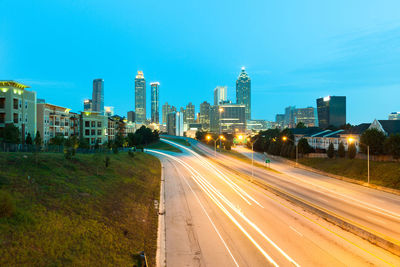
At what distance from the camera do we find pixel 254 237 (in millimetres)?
18328

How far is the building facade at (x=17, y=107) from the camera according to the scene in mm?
57562

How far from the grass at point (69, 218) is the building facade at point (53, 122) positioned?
53384 mm

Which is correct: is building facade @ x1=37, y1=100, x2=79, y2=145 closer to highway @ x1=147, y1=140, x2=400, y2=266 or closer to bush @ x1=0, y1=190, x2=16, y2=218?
highway @ x1=147, y1=140, x2=400, y2=266

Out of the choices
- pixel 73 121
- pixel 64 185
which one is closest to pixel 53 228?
pixel 64 185

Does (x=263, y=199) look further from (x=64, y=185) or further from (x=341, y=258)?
(x=64, y=185)

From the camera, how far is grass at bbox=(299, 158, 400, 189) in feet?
136

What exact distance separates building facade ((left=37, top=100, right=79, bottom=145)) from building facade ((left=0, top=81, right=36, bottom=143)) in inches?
236

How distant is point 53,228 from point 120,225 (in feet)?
15.6

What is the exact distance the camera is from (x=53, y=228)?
14.2 m

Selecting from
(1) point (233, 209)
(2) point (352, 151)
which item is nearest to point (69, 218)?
(1) point (233, 209)

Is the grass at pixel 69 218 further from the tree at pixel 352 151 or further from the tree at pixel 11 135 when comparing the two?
the tree at pixel 352 151

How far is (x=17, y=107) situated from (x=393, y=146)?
8853cm

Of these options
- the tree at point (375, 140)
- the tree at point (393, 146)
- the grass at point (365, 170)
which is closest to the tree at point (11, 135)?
the grass at point (365, 170)

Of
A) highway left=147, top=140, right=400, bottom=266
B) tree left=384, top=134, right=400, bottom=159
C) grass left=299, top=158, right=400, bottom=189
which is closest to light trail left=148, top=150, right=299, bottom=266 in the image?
highway left=147, top=140, right=400, bottom=266
